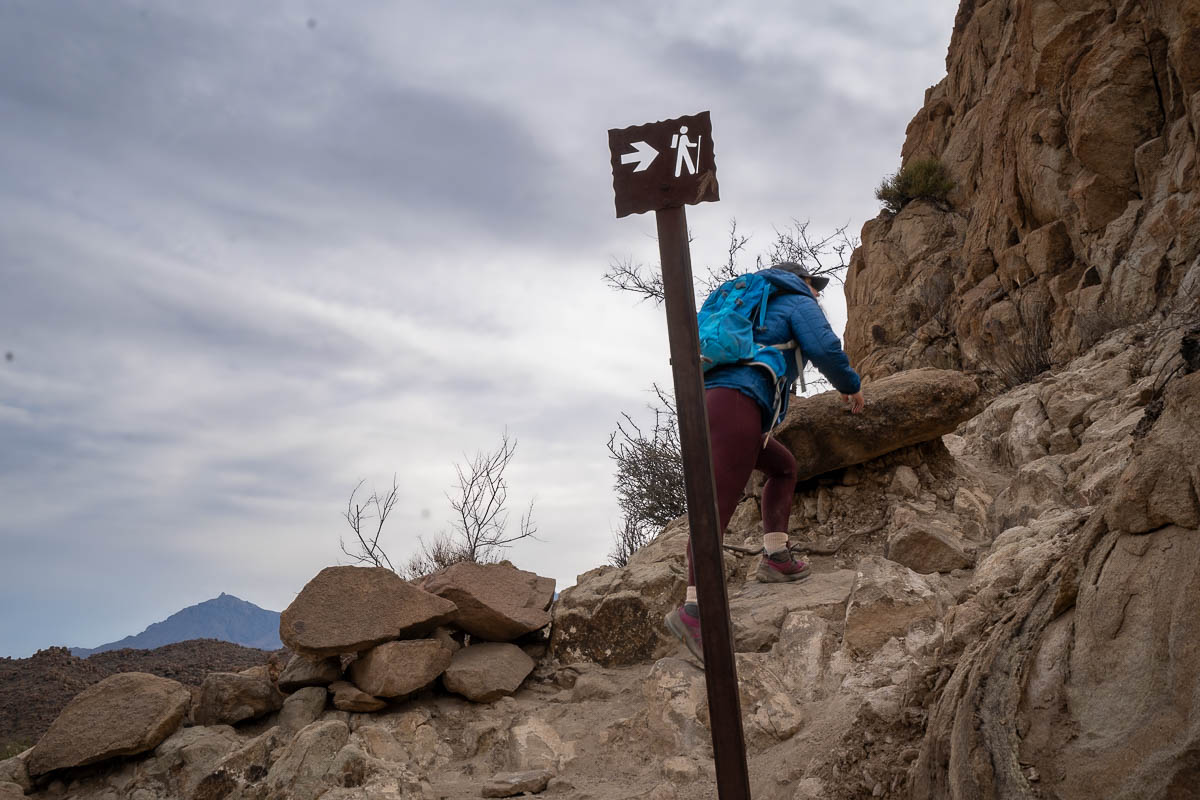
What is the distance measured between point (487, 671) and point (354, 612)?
731mm

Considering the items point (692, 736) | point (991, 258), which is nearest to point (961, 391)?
point (692, 736)

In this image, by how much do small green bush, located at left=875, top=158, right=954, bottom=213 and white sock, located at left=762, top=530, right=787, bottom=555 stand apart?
508 inches

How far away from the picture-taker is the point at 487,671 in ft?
13.6

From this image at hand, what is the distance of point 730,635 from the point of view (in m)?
2.32

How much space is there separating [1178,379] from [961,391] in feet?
10.9

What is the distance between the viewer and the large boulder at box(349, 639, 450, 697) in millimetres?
3900

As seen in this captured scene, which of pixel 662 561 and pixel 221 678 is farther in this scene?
pixel 662 561

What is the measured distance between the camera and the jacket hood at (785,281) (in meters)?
3.90

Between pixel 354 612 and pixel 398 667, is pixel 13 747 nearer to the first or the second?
pixel 354 612

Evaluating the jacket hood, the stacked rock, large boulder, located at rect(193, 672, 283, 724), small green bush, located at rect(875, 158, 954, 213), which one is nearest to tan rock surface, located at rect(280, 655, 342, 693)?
the stacked rock

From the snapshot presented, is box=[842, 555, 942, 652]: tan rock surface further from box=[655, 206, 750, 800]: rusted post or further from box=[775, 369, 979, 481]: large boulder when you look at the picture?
box=[775, 369, 979, 481]: large boulder

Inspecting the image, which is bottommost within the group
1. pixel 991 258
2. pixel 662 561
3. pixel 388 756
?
pixel 388 756

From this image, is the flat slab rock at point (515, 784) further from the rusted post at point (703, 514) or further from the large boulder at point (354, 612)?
the rusted post at point (703, 514)

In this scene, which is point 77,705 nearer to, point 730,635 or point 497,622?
point 497,622
